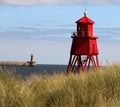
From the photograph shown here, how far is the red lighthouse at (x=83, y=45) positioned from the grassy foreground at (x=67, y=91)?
26.3m

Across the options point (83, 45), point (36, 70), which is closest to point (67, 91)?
point (83, 45)

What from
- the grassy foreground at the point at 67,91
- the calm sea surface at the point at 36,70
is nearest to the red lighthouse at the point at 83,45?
the calm sea surface at the point at 36,70

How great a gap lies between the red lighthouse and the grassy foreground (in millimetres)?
26289

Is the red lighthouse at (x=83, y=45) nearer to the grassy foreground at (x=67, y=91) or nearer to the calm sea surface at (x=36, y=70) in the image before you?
the calm sea surface at (x=36, y=70)

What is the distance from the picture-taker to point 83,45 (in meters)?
41.4

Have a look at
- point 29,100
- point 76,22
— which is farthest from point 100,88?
point 76,22

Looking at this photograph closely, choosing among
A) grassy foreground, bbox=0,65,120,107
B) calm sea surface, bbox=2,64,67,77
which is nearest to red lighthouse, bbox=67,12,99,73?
calm sea surface, bbox=2,64,67,77

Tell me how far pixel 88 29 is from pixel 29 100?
96.0 feet

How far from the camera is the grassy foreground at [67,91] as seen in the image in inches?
482

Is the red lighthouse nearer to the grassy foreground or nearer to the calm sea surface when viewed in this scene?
the calm sea surface

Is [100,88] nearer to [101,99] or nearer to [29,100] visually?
[101,99]

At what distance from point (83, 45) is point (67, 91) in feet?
94.0

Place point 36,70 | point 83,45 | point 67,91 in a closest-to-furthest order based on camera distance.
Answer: point 67,91
point 83,45
point 36,70

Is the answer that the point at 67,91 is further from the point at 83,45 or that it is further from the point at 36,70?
the point at 36,70
